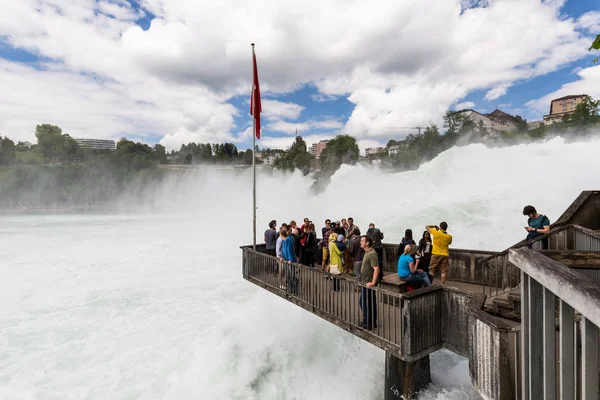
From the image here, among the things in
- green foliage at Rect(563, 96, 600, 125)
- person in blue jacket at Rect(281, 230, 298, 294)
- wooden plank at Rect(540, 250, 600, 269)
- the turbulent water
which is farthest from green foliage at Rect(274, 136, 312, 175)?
wooden plank at Rect(540, 250, 600, 269)

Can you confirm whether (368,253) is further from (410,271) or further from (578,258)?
(578,258)

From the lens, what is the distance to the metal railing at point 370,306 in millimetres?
6270

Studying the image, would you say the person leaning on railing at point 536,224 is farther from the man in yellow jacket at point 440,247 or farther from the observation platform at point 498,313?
the man in yellow jacket at point 440,247

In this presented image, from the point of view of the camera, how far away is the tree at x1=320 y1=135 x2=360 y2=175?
103m

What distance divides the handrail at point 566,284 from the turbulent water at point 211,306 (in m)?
8.55

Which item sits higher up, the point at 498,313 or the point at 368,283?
the point at 368,283

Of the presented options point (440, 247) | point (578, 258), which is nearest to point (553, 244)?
point (440, 247)

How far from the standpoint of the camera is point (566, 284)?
1.61m

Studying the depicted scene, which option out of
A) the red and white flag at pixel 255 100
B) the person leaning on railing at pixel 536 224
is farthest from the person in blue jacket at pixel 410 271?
the red and white flag at pixel 255 100

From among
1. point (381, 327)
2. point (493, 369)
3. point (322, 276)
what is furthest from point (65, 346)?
point (493, 369)

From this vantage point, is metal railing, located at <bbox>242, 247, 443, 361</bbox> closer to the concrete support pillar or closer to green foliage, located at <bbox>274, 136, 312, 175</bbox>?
the concrete support pillar

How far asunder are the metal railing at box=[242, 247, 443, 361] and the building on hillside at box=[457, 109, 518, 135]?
127021 mm

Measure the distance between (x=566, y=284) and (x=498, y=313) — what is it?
5.57 meters

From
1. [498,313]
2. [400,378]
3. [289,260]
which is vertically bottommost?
[400,378]
